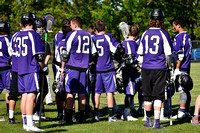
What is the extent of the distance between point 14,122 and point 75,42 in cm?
219

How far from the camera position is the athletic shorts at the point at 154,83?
765cm

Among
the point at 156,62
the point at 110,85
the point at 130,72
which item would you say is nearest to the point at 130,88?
the point at 130,72

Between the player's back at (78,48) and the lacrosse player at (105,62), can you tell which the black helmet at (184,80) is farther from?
the player's back at (78,48)

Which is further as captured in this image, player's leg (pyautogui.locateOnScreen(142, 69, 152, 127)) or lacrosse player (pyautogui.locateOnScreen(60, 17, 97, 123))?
lacrosse player (pyautogui.locateOnScreen(60, 17, 97, 123))

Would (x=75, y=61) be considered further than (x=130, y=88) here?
No

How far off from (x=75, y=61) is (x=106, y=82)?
3.11ft

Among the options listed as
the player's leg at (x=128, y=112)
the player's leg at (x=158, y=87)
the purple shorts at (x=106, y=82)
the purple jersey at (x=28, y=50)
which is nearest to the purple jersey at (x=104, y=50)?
the purple shorts at (x=106, y=82)

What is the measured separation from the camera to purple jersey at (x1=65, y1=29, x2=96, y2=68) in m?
8.24

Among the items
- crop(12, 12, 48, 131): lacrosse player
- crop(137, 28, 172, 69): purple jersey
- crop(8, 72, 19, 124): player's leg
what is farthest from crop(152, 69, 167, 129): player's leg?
crop(8, 72, 19, 124): player's leg

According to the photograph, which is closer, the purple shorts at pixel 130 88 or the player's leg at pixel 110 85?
the player's leg at pixel 110 85

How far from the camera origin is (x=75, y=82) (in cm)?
828

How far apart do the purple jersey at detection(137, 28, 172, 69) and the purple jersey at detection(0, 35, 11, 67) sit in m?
3.31

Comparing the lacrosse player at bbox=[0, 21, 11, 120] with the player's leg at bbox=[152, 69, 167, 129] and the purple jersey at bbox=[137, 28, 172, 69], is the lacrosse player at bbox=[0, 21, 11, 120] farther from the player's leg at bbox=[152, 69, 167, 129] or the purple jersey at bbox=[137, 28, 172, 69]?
the player's leg at bbox=[152, 69, 167, 129]

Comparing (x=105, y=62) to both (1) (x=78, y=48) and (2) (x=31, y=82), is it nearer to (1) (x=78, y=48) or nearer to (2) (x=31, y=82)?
(1) (x=78, y=48)
